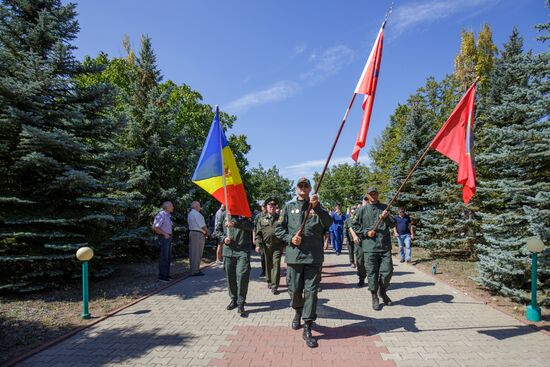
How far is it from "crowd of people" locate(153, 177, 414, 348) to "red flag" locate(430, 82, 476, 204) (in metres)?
1.46

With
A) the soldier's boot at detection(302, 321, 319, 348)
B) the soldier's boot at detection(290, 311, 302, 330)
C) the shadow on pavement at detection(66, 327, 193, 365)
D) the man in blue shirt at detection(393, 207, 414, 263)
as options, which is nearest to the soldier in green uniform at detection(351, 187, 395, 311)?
the soldier's boot at detection(290, 311, 302, 330)

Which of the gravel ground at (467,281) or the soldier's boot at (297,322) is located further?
the gravel ground at (467,281)

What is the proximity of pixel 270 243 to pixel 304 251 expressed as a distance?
306cm

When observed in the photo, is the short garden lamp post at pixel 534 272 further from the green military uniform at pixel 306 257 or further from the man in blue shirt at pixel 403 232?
the man in blue shirt at pixel 403 232

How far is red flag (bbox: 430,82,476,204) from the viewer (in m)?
4.80

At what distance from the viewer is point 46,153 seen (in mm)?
7262

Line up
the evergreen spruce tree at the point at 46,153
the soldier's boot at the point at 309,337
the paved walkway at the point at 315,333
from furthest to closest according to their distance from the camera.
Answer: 1. the evergreen spruce tree at the point at 46,153
2. the soldier's boot at the point at 309,337
3. the paved walkway at the point at 315,333

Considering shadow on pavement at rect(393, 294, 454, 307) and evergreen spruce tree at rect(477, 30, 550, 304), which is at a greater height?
evergreen spruce tree at rect(477, 30, 550, 304)

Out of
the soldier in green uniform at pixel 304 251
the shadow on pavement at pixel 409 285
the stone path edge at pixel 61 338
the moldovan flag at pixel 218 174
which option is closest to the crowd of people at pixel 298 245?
the soldier in green uniform at pixel 304 251

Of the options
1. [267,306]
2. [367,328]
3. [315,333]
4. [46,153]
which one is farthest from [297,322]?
[46,153]

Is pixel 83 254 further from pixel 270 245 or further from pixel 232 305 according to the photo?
pixel 270 245

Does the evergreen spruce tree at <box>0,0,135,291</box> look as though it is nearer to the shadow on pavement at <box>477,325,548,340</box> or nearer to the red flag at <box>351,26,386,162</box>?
the red flag at <box>351,26,386,162</box>

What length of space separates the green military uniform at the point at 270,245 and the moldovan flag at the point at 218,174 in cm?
170

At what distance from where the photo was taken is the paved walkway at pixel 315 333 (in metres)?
3.94
